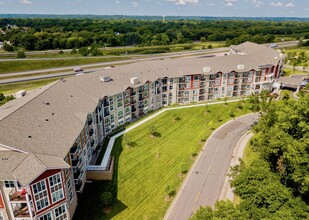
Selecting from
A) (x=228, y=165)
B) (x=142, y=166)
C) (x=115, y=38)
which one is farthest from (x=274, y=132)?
(x=115, y=38)

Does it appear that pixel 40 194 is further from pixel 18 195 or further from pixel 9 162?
pixel 9 162

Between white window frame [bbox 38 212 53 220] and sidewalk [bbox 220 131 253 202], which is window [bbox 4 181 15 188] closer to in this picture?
white window frame [bbox 38 212 53 220]

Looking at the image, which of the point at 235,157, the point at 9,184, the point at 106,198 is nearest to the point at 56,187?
the point at 9,184

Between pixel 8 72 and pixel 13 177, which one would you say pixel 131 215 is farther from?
pixel 8 72

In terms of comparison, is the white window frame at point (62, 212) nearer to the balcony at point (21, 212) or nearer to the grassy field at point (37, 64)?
the balcony at point (21, 212)

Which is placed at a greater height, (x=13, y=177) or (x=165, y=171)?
(x=13, y=177)

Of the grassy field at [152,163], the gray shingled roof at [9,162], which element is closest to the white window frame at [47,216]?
the grassy field at [152,163]
